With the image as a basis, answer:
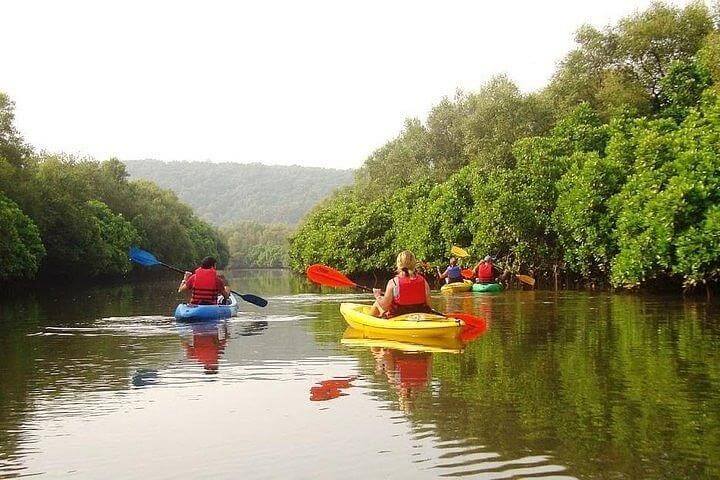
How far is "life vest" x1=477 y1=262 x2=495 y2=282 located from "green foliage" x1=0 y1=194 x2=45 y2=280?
2301cm

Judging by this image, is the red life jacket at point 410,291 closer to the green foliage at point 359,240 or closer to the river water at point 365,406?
the river water at point 365,406

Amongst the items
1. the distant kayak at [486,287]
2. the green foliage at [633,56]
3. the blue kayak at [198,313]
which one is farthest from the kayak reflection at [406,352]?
the green foliage at [633,56]

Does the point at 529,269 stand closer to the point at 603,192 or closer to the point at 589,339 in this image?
the point at 603,192

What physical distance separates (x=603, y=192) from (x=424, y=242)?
16633mm

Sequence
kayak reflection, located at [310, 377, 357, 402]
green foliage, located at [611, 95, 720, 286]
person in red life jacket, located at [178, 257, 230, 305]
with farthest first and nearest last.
Answer: green foliage, located at [611, 95, 720, 286], person in red life jacket, located at [178, 257, 230, 305], kayak reflection, located at [310, 377, 357, 402]

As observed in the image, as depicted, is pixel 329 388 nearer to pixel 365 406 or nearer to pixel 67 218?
pixel 365 406

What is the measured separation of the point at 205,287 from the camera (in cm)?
2045

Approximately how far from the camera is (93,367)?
41.1 feet

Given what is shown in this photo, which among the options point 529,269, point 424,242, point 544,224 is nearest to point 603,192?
point 544,224

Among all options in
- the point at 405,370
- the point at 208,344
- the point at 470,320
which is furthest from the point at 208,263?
the point at 405,370

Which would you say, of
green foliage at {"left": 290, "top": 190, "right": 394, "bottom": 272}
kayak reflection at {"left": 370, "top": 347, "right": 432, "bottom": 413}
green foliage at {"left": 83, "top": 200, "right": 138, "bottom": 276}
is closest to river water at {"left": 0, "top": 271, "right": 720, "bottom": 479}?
kayak reflection at {"left": 370, "top": 347, "right": 432, "bottom": 413}

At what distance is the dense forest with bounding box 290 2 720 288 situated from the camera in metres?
27.4

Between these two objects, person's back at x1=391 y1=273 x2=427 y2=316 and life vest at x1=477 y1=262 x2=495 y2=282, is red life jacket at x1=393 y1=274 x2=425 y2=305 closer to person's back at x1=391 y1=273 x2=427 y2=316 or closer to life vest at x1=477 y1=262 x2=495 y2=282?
person's back at x1=391 y1=273 x2=427 y2=316

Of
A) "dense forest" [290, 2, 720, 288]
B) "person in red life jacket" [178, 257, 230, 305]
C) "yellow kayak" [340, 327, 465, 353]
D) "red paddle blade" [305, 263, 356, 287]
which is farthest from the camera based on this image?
"dense forest" [290, 2, 720, 288]
